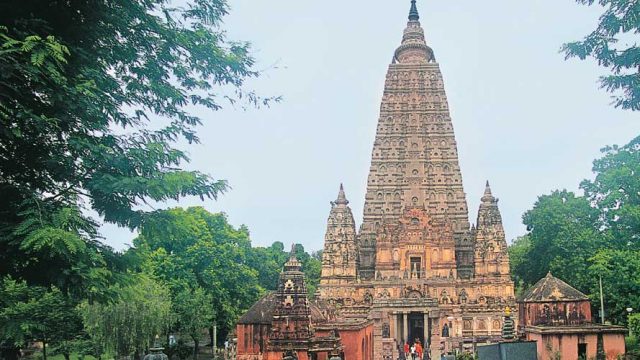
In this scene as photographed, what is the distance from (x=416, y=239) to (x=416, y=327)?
8.13m

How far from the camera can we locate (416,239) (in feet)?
181

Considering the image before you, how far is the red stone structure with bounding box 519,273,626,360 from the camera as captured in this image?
22.3 meters

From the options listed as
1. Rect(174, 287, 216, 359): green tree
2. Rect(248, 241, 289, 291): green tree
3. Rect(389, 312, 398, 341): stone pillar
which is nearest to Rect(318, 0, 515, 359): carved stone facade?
Rect(389, 312, 398, 341): stone pillar

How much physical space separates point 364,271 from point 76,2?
51848 millimetres

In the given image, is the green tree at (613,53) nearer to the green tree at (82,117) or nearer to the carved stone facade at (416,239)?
the green tree at (82,117)

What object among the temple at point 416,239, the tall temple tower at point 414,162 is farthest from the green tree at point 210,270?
the tall temple tower at point 414,162

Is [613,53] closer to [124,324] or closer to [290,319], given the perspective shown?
[290,319]

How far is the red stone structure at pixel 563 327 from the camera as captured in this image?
22.3 m

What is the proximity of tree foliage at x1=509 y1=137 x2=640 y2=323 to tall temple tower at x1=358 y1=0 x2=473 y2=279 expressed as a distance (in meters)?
7.53

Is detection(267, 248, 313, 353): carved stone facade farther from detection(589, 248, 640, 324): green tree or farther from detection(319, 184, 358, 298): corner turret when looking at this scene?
detection(319, 184, 358, 298): corner turret

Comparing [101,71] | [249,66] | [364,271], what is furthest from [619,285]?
[101,71]

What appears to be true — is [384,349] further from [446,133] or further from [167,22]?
[167,22]

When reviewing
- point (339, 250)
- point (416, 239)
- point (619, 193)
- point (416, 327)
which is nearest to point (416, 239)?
point (416, 239)

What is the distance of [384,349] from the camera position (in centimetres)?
4141
